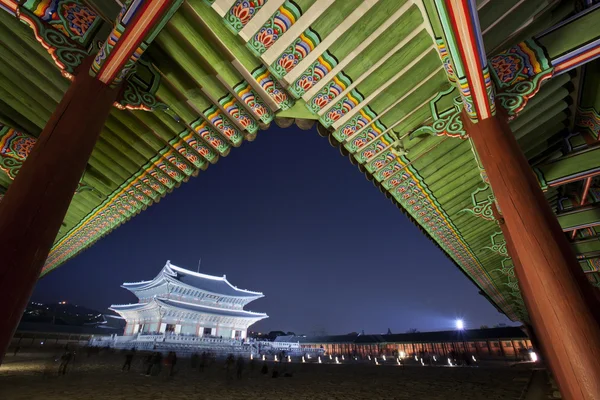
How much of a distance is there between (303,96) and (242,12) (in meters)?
1.11

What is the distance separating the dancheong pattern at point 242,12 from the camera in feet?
8.45

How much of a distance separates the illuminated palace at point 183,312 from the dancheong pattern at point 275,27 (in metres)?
26.4

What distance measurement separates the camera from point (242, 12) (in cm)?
260

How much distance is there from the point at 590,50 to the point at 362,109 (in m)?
2.19

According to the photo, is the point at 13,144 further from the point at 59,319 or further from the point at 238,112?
the point at 59,319

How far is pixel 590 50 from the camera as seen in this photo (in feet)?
8.49

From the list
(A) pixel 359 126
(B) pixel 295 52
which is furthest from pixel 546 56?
(B) pixel 295 52

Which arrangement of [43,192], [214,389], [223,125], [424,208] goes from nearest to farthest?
1. [43,192]
2. [223,125]
3. [424,208]
4. [214,389]

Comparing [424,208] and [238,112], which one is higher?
[238,112]

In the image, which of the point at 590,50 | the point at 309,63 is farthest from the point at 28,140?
the point at 590,50

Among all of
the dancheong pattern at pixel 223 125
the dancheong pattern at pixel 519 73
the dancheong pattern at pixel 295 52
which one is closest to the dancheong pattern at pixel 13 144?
the dancheong pattern at pixel 223 125

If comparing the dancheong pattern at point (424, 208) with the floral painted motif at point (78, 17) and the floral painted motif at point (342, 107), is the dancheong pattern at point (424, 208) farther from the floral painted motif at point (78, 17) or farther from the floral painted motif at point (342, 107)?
the floral painted motif at point (78, 17)

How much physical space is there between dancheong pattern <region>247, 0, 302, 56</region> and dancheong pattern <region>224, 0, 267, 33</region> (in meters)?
0.15

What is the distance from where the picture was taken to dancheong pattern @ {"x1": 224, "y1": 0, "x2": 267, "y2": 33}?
8.45 ft
